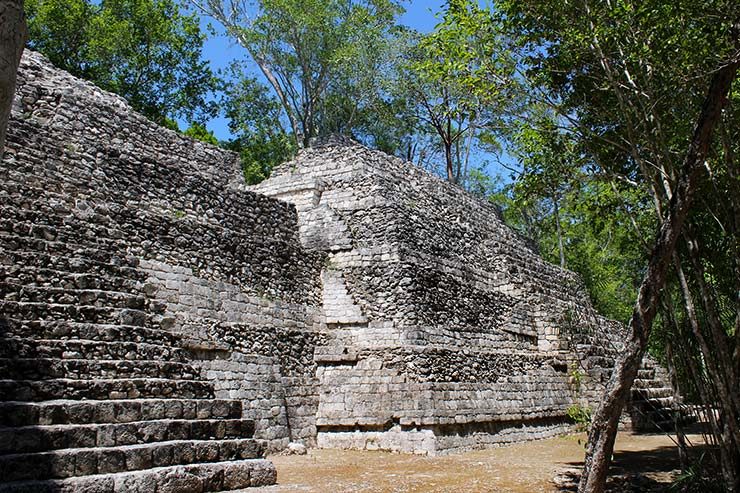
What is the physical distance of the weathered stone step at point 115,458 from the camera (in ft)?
16.5

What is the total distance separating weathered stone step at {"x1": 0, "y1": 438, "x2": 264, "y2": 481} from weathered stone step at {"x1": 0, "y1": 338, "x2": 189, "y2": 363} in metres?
1.12

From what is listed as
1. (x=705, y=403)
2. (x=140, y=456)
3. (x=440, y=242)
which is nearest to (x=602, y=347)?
(x=440, y=242)

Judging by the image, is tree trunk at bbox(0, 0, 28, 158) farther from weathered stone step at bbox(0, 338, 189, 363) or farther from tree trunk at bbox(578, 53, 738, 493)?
tree trunk at bbox(578, 53, 738, 493)

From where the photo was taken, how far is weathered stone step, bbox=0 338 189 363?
596 cm

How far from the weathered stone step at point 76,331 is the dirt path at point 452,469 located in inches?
83.9

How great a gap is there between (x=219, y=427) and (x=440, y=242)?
27.1ft

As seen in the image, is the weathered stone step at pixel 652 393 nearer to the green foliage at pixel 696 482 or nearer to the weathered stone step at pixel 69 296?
the green foliage at pixel 696 482

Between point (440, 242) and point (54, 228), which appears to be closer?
point (54, 228)

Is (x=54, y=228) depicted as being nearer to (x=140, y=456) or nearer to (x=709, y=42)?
(x=140, y=456)

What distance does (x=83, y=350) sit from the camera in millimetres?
6352

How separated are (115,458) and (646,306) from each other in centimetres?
469

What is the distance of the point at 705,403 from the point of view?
6500mm

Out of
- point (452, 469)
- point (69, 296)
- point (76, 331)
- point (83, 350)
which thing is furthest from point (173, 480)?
point (452, 469)

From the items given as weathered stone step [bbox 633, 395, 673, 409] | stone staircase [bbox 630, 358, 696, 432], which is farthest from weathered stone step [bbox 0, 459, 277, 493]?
weathered stone step [bbox 633, 395, 673, 409]
